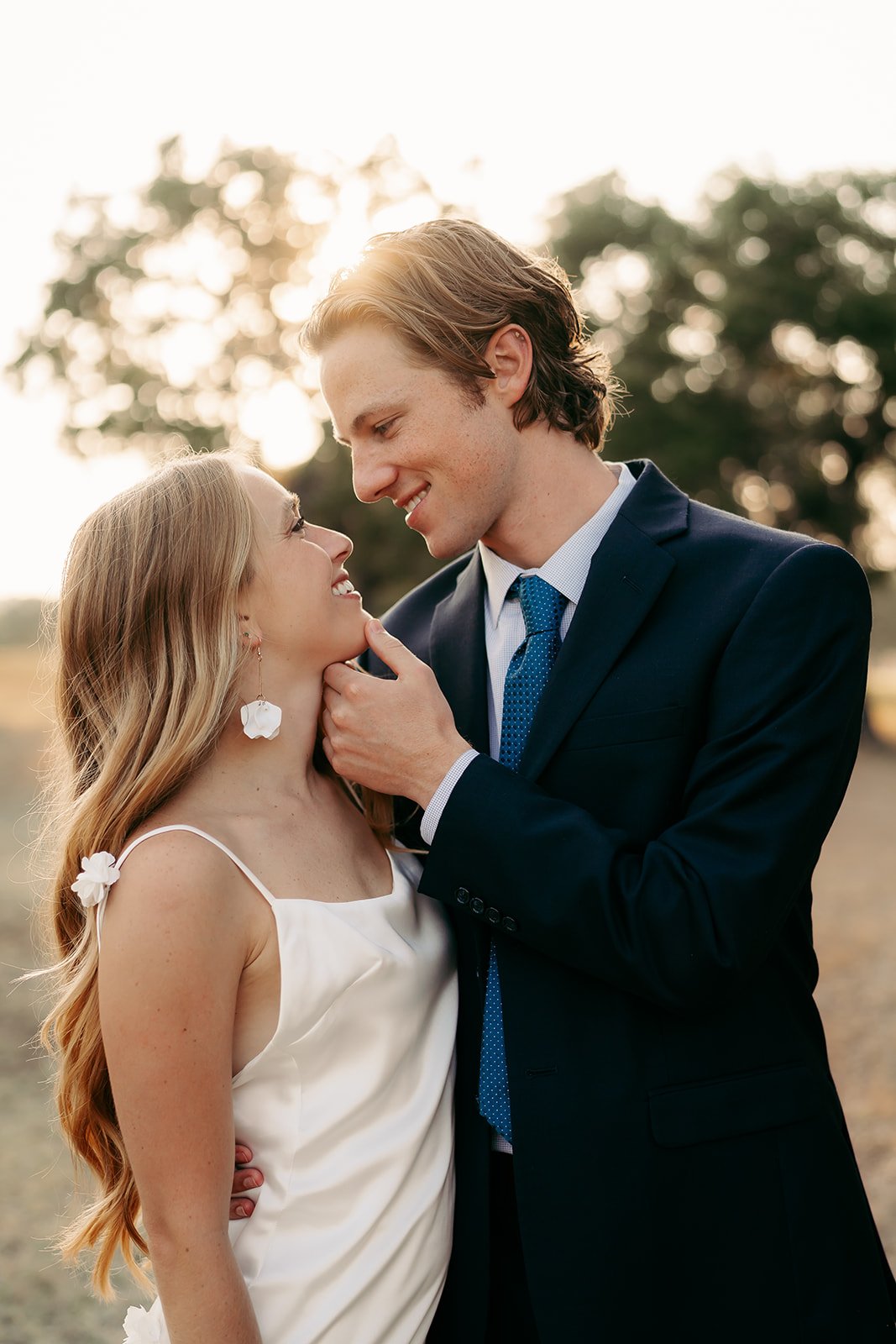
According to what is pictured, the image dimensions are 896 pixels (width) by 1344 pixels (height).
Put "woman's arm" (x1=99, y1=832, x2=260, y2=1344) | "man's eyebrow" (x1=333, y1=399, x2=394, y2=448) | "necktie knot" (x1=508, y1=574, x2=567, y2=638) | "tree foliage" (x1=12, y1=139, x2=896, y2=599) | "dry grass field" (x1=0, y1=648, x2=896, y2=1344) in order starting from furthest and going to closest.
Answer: "tree foliage" (x1=12, y1=139, x2=896, y2=599)
"dry grass field" (x1=0, y1=648, x2=896, y2=1344)
"man's eyebrow" (x1=333, y1=399, x2=394, y2=448)
"necktie knot" (x1=508, y1=574, x2=567, y2=638)
"woman's arm" (x1=99, y1=832, x2=260, y2=1344)

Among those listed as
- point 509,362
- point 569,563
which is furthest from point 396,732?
point 509,362

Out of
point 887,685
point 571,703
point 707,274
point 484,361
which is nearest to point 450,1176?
point 571,703

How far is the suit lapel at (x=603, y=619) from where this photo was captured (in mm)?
2473

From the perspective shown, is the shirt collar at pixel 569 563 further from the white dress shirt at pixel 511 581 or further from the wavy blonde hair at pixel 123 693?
the wavy blonde hair at pixel 123 693

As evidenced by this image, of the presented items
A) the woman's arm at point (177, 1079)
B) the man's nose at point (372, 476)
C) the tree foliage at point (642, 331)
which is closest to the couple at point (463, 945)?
the woman's arm at point (177, 1079)

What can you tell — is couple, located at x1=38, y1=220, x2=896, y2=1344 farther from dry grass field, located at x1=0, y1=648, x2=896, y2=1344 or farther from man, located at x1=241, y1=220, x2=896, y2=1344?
dry grass field, located at x1=0, y1=648, x2=896, y2=1344

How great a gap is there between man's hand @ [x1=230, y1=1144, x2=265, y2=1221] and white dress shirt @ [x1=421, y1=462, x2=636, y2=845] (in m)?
1.02

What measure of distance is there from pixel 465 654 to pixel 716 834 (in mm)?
833

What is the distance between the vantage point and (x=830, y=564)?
2.42 m

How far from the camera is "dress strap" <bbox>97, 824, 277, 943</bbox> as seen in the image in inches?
85.8

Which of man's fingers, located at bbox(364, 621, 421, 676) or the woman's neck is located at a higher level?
man's fingers, located at bbox(364, 621, 421, 676)

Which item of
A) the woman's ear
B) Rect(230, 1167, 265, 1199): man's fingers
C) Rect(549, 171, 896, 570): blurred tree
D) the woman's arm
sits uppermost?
the woman's ear

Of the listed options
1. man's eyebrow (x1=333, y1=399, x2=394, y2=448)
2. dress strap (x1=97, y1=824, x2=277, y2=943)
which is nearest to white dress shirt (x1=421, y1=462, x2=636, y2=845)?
man's eyebrow (x1=333, y1=399, x2=394, y2=448)

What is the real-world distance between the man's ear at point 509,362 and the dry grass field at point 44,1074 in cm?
137
